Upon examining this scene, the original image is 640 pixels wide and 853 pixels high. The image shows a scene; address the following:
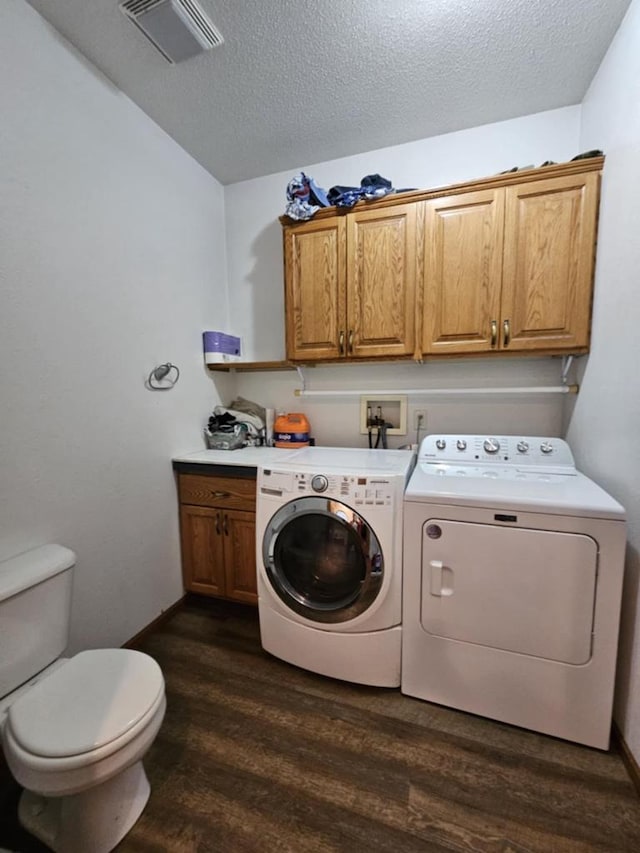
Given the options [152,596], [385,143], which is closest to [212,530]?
[152,596]

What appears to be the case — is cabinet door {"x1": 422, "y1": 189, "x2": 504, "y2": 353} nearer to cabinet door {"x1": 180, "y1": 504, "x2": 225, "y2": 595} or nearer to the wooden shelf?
the wooden shelf

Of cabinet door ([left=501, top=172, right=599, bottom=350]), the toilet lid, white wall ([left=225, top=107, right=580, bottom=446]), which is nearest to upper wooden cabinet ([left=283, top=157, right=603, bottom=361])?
cabinet door ([left=501, top=172, right=599, bottom=350])

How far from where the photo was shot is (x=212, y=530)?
6.37ft

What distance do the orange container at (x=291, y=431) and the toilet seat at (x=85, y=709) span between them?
134cm

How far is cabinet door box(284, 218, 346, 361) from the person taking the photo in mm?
1841

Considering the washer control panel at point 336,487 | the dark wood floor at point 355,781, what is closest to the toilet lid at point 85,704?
the dark wood floor at point 355,781

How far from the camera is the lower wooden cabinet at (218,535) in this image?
1.86m

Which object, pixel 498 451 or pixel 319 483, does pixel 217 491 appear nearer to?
pixel 319 483

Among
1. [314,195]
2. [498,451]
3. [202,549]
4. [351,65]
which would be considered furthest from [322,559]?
[351,65]

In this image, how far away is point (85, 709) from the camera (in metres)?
0.94

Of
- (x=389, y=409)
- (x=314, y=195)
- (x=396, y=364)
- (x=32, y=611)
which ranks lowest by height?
(x=32, y=611)

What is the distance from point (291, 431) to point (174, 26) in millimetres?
1861

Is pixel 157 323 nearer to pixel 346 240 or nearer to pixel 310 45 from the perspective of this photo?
pixel 346 240

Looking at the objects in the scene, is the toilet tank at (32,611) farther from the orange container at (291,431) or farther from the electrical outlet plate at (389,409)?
the electrical outlet plate at (389,409)
